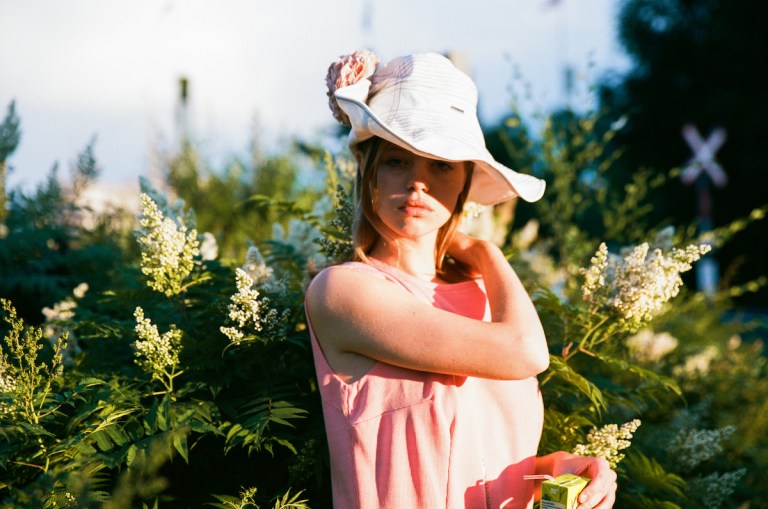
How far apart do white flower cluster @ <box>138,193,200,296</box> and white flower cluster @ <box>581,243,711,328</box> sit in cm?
139

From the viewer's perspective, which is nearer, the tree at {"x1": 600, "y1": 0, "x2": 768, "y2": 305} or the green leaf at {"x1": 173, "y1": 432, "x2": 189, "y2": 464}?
the green leaf at {"x1": 173, "y1": 432, "x2": 189, "y2": 464}

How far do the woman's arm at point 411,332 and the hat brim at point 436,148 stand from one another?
43 centimetres

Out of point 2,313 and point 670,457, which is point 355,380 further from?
point 2,313

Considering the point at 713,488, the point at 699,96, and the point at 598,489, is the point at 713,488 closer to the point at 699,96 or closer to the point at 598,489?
the point at 598,489

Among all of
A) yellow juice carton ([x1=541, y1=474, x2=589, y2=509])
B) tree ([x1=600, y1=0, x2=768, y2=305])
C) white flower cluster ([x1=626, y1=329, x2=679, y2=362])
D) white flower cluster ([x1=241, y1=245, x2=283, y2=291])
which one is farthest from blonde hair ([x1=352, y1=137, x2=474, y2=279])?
tree ([x1=600, y1=0, x2=768, y2=305])

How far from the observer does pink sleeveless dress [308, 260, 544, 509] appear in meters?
2.15

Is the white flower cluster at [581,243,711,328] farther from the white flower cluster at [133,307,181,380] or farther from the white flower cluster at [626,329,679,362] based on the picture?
the white flower cluster at [626,329,679,362]

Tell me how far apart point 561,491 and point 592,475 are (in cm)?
23

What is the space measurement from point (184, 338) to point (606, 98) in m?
25.4

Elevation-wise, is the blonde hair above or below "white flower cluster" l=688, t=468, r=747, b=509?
above

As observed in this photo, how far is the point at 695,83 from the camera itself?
984 inches

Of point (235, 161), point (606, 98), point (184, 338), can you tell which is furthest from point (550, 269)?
point (606, 98)

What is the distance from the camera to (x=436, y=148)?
2273mm

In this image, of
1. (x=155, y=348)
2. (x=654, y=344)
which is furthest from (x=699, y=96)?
(x=155, y=348)
